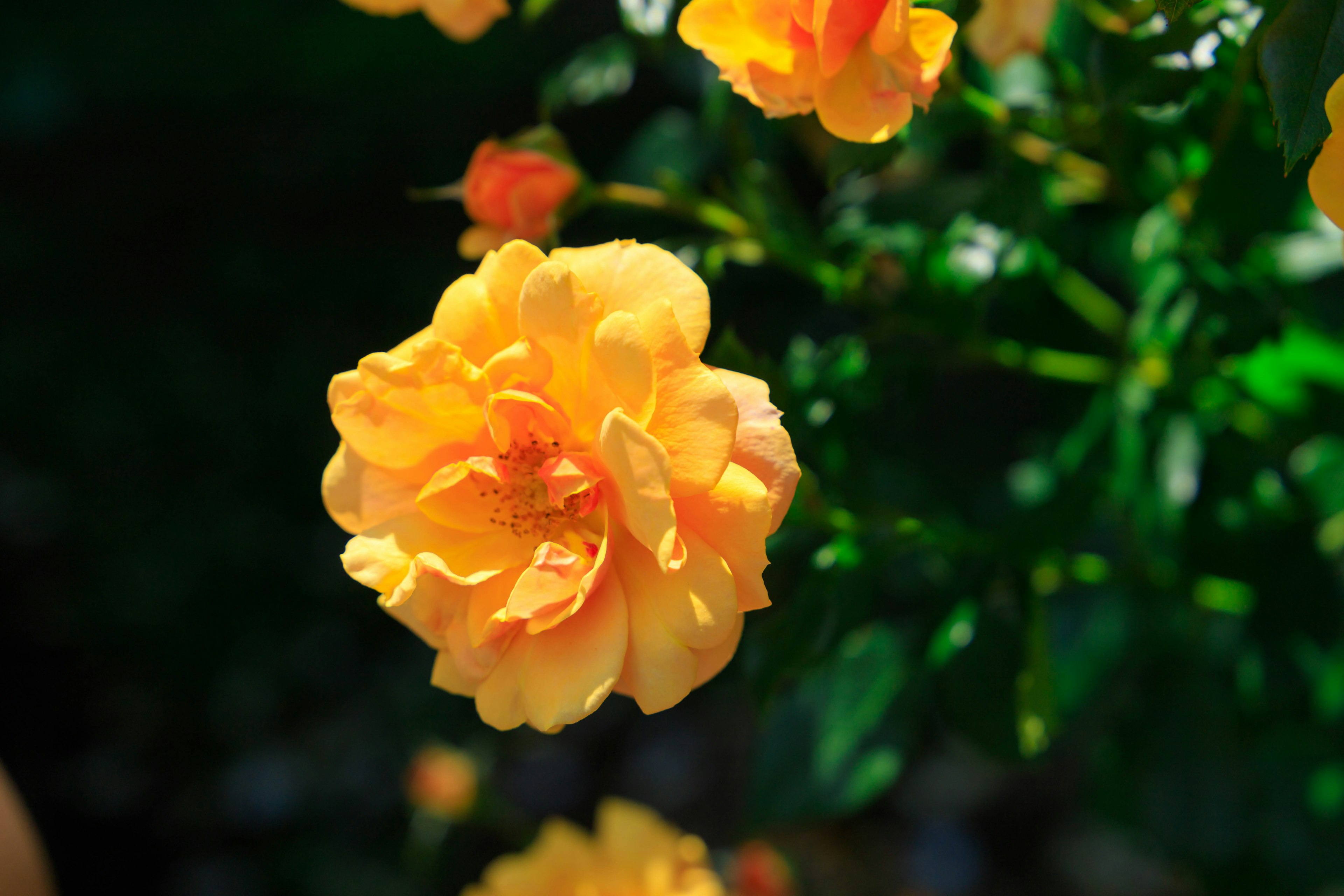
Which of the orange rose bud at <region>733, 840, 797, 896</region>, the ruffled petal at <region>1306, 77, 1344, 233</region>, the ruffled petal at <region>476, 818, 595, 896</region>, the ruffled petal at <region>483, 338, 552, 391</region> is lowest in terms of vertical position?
the orange rose bud at <region>733, 840, 797, 896</region>

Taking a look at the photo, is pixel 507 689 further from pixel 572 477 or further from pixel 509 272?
pixel 509 272

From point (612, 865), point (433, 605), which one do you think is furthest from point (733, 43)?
point (612, 865)

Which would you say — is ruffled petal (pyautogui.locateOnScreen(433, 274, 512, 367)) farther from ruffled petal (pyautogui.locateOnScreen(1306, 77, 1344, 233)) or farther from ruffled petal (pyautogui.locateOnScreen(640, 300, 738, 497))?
ruffled petal (pyautogui.locateOnScreen(1306, 77, 1344, 233))

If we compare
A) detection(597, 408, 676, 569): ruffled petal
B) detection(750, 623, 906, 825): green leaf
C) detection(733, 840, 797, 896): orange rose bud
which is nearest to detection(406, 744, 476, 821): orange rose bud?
detection(733, 840, 797, 896): orange rose bud

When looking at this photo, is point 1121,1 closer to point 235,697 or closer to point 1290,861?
point 1290,861

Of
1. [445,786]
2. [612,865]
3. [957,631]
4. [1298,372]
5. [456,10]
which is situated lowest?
[445,786]
